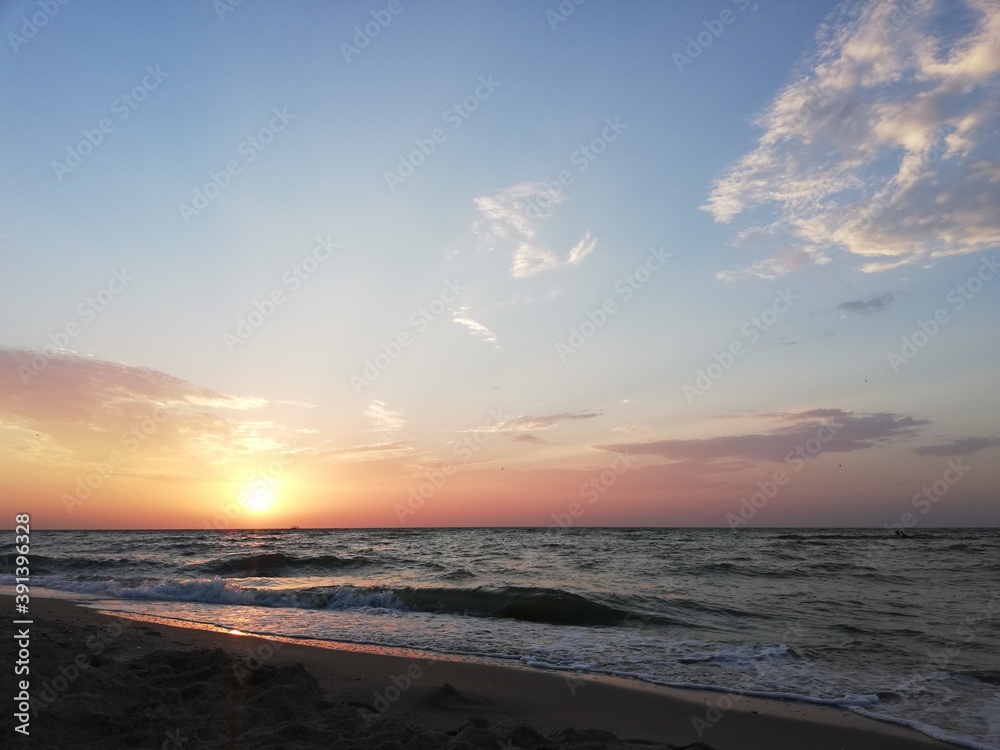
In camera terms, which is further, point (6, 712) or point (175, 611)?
point (175, 611)

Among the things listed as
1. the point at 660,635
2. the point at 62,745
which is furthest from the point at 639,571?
the point at 62,745

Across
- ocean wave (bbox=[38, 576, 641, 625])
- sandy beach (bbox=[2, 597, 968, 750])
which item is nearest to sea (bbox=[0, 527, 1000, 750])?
ocean wave (bbox=[38, 576, 641, 625])

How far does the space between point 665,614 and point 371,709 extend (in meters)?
10.4

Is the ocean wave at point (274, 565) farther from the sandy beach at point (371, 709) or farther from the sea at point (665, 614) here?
the sandy beach at point (371, 709)

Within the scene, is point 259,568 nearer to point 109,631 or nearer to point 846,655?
point 109,631

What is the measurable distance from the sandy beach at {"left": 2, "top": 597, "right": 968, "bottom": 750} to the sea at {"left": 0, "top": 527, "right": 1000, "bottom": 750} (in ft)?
3.14

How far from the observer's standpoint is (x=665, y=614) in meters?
15.4

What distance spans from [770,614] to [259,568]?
76.4ft

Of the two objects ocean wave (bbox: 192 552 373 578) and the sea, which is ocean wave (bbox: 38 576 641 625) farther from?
ocean wave (bbox: 192 552 373 578)

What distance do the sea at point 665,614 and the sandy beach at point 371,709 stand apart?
3.14 ft

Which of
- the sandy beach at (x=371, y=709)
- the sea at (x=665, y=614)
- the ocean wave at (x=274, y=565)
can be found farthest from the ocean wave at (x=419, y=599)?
the ocean wave at (x=274, y=565)

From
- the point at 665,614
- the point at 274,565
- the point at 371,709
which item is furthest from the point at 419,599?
the point at 274,565

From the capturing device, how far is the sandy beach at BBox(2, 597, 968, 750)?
5.41 m

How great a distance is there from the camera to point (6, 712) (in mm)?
5211
